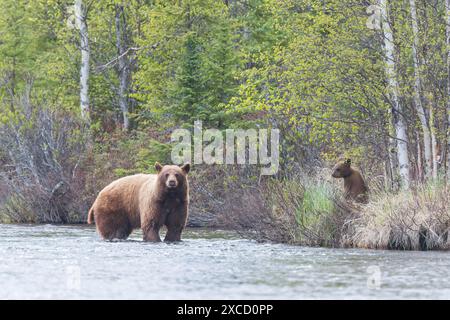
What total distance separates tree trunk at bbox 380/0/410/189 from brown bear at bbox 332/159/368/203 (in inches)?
67.1

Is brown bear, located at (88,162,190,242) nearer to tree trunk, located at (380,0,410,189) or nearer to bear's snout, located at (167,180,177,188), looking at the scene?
bear's snout, located at (167,180,177,188)

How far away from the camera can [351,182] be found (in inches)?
756

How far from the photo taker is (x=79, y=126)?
30.9 m

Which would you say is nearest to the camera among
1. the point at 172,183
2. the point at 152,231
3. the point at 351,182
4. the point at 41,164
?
the point at 172,183

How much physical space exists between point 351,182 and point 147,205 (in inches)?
141

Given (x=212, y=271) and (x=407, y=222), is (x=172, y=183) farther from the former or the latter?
(x=212, y=271)

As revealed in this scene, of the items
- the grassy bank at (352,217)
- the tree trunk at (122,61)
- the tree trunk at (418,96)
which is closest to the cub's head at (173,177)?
the grassy bank at (352,217)

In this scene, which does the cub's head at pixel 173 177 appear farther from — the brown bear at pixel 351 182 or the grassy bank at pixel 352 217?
the brown bear at pixel 351 182

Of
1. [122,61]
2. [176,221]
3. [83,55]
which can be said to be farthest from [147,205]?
[122,61]

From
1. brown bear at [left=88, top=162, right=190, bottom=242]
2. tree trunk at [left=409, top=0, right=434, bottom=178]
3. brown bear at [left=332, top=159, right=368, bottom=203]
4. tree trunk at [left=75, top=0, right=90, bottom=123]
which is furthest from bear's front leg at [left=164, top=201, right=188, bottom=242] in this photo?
tree trunk at [left=75, top=0, right=90, bottom=123]

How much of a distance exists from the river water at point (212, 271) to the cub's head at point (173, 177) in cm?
96
